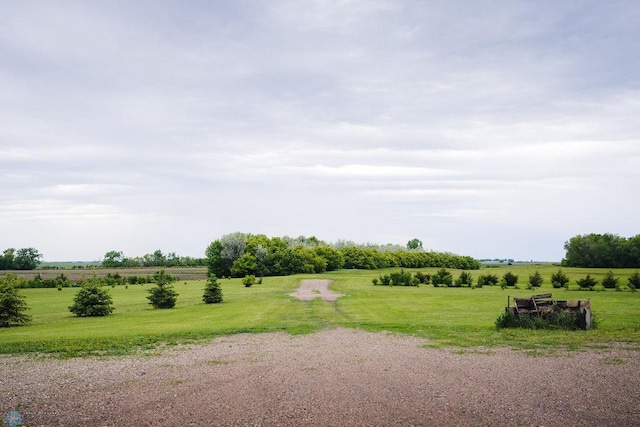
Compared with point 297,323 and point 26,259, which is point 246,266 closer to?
point 297,323

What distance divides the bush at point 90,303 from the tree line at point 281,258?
2211 inches

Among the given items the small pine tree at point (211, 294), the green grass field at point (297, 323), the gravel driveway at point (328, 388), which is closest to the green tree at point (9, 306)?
the green grass field at point (297, 323)

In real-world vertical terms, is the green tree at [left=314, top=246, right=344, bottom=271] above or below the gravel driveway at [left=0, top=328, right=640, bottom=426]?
above

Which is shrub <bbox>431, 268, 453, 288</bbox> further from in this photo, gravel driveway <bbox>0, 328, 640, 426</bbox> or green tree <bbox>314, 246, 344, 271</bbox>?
green tree <bbox>314, 246, 344, 271</bbox>

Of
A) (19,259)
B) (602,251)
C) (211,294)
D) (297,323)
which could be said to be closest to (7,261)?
(19,259)

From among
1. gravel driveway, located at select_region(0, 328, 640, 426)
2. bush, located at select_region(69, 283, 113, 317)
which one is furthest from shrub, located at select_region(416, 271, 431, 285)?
gravel driveway, located at select_region(0, 328, 640, 426)

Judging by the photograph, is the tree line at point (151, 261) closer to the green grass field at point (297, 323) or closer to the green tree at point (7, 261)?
the green tree at point (7, 261)

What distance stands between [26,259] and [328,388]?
151m

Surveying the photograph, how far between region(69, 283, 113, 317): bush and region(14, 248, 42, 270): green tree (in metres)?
126

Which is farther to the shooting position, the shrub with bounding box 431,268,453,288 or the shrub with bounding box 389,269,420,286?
the shrub with bounding box 389,269,420,286

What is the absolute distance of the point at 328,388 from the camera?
37.0 ft

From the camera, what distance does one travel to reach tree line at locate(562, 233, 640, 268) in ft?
316

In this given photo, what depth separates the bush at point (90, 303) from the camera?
28578 millimetres

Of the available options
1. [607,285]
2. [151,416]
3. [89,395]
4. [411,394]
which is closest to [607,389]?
[411,394]
